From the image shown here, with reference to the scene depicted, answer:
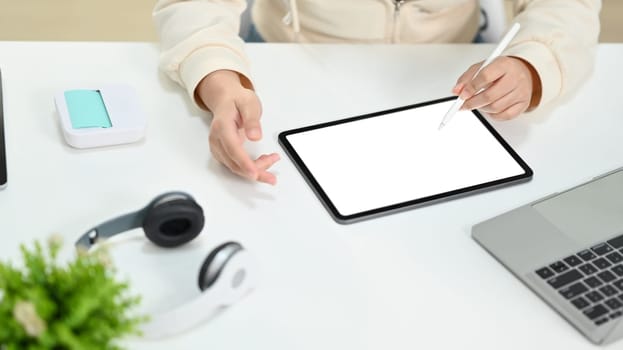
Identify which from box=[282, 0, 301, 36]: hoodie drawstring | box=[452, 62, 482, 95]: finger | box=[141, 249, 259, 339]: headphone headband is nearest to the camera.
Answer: box=[141, 249, 259, 339]: headphone headband

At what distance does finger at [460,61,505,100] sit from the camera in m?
0.89

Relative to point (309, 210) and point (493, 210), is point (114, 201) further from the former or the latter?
point (493, 210)

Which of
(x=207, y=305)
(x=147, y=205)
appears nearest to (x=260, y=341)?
(x=207, y=305)

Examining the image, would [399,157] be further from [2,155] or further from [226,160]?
[2,155]

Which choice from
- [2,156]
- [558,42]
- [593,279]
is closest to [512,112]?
[558,42]

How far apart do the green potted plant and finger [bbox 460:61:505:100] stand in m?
0.49

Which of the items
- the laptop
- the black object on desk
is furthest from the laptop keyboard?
the black object on desk

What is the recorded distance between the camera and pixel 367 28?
1.12m

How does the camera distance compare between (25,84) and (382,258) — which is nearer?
(382,258)

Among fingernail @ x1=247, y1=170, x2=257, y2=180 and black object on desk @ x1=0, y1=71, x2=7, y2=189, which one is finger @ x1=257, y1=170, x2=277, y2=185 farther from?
black object on desk @ x1=0, y1=71, x2=7, y2=189

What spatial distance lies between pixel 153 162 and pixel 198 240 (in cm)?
13

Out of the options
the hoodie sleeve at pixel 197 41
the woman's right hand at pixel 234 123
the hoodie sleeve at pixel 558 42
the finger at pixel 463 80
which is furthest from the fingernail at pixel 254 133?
the hoodie sleeve at pixel 558 42

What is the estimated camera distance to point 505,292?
73cm

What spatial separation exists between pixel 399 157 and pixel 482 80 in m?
0.12
